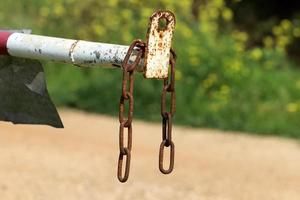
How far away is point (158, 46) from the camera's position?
125 inches

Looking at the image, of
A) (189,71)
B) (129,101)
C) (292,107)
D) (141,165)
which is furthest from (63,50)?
(189,71)

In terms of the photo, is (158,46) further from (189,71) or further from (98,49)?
(189,71)

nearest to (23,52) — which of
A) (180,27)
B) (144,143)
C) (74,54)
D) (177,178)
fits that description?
(74,54)

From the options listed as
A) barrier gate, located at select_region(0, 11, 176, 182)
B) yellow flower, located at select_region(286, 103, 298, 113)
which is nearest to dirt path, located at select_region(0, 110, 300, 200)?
yellow flower, located at select_region(286, 103, 298, 113)

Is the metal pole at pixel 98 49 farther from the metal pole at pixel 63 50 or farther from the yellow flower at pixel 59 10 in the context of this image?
the yellow flower at pixel 59 10

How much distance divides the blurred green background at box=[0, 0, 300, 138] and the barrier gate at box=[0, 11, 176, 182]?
4896 mm

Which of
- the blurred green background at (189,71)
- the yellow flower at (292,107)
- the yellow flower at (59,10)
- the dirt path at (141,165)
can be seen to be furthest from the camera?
the yellow flower at (59,10)

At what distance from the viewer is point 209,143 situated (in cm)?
796

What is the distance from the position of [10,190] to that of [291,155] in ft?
9.19

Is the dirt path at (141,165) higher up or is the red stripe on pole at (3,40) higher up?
the red stripe on pole at (3,40)

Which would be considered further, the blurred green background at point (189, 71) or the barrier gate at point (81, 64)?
the blurred green background at point (189, 71)

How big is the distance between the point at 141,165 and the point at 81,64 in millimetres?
3503

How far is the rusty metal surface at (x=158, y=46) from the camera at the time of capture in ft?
10.3

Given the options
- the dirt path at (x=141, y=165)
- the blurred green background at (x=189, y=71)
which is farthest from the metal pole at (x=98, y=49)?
the blurred green background at (x=189, y=71)
